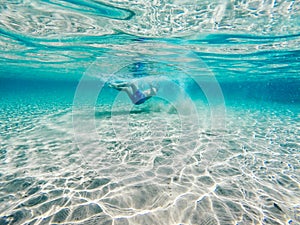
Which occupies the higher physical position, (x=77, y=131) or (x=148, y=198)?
(x=148, y=198)

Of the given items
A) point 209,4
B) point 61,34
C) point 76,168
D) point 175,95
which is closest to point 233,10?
point 209,4

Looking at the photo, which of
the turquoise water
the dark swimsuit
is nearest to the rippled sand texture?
the turquoise water

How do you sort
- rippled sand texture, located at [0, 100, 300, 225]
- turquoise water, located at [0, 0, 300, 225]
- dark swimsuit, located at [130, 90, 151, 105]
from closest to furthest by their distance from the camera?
1. rippled sand texture, located at [0, 100, 300, 225]
2. turquoise water, located at [0, 0, 300, 225]
3. dark swimsuit, located at [130, 90, 151, 105]

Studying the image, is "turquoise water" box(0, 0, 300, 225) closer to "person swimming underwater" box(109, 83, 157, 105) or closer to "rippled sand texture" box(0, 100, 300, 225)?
"rippled sand texture" box(0, 100, 300, 225)

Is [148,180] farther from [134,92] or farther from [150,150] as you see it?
[134,92]

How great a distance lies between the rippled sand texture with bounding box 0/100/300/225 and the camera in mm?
3900

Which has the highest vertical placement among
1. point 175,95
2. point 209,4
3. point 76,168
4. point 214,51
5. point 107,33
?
point 209,4

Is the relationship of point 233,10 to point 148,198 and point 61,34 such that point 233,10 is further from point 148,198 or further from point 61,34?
point 61,34

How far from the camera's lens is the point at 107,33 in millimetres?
11797

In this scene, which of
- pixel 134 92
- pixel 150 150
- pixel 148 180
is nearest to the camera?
pixel 148 180

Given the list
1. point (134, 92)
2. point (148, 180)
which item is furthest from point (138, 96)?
point (148, 180)

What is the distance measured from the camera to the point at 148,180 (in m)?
5.18

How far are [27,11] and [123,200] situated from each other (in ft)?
33.8

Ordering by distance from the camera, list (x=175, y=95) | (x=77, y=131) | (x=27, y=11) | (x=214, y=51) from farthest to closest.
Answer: (x=175, y=95), (x=214, y=51), (x=77, y=131), (x=27, y=11)
